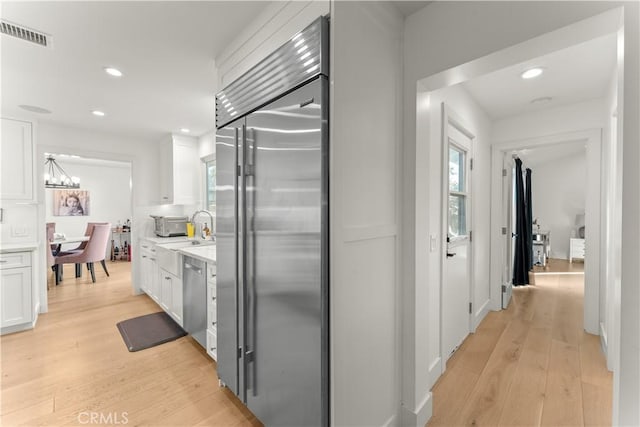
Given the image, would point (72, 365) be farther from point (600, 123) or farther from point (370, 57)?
point (600, 123)

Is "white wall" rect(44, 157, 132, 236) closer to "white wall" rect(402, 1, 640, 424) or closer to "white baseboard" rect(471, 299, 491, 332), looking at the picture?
"white wall" rect(402, 1, 640, 424)

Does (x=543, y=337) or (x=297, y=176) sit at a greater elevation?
(x=297, y=176)

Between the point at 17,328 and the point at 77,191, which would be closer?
the point at 17,328

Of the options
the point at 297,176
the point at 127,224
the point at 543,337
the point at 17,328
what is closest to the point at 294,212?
the point at 297,176

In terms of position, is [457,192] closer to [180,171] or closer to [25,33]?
[25,33]

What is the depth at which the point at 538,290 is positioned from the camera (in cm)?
430

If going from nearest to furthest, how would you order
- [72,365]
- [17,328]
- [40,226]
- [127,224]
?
[72,365], [17,328], [40,226], [127,224]

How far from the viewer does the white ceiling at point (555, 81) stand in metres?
1.98

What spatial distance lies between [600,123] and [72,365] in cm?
534

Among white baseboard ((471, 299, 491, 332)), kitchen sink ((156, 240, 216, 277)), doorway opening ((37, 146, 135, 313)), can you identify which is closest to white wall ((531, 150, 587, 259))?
white baseboard ((471, 299, 491, 332))

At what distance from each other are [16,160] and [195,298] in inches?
109

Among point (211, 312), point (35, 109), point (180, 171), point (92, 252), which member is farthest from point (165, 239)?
point (92, 252)

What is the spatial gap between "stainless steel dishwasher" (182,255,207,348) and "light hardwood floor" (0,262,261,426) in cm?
21

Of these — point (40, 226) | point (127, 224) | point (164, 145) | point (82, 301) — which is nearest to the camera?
point (40, 226)
